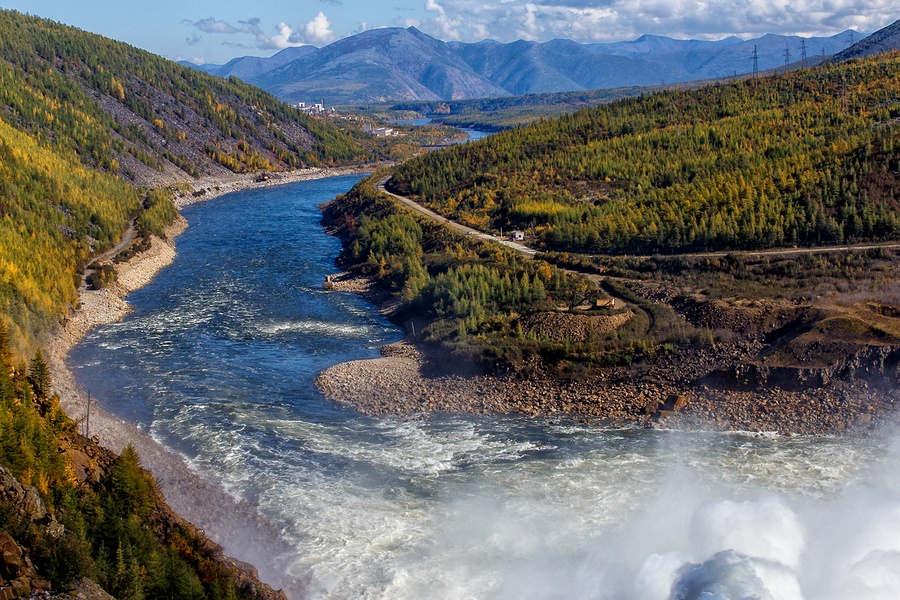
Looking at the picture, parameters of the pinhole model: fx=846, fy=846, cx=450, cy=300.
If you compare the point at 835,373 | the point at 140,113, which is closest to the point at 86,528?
the point at 835,373

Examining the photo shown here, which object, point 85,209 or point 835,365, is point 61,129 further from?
point 835,365

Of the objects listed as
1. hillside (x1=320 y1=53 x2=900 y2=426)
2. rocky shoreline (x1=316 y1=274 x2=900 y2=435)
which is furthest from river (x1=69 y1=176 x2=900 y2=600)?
hillside (x1=320 y1=53 x2=900 y2=426)

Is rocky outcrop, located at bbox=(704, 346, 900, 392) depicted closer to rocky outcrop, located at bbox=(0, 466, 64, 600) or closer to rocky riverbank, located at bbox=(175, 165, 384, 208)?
rocky outcrop, located at bbox=(0, 466, 64, 600)

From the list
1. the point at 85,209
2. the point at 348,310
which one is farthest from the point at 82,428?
the point at 85,209

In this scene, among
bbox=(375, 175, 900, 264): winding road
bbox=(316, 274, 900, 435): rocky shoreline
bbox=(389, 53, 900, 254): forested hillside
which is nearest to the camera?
bbox=(316, 274, 900, 435): rocky shoreline

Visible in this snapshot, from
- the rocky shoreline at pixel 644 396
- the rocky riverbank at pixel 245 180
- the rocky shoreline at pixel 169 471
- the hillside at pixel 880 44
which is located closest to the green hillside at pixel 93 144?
the rocky shoreline at pixel 169 471

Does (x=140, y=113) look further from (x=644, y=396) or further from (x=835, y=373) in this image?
(x=835, y=373)
